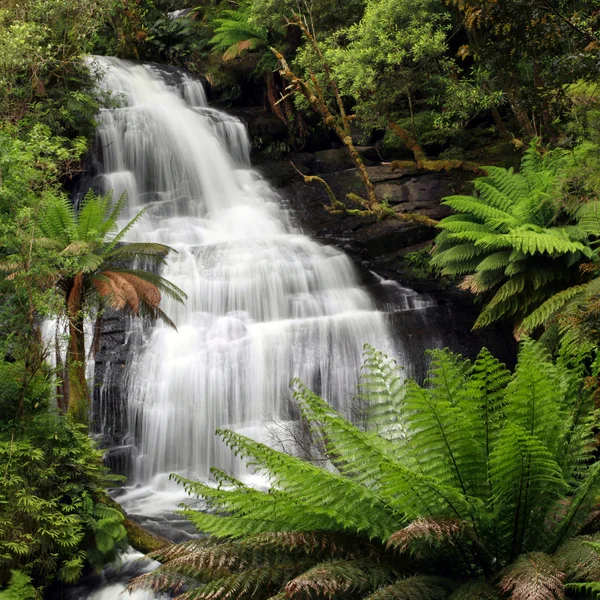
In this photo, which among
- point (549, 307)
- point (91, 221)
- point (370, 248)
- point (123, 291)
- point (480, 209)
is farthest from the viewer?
point (370, 248)

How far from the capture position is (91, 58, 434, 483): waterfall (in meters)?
9.57

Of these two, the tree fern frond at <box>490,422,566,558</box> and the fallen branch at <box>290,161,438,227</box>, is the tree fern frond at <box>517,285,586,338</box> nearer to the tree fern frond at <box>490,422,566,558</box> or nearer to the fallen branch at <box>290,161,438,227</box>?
the fallen branch at <box>290,161,438,227</box>

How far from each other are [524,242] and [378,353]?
6.06 meters

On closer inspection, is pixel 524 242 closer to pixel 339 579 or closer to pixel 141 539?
pixel 141 539

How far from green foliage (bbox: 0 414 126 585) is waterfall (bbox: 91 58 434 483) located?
7.13 feet

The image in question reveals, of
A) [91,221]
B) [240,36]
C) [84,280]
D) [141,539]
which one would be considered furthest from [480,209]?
[240,36]

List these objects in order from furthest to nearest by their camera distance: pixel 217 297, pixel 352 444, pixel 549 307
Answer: pixel 217 297 → pixel 549 307 → pixel 352 444

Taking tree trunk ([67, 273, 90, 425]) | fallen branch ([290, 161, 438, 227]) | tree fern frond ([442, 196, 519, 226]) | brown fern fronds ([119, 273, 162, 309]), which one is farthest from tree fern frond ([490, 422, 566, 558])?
fallen branch ([290, 161, 438, 227])

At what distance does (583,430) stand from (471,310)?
8.20 meters

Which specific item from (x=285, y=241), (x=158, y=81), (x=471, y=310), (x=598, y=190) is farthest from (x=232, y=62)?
(x=598, y=190)

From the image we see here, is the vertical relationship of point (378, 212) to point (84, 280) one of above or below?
above

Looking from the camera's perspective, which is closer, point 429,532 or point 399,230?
point 429,532

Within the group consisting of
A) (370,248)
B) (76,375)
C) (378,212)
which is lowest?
(76,375)

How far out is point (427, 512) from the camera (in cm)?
267
